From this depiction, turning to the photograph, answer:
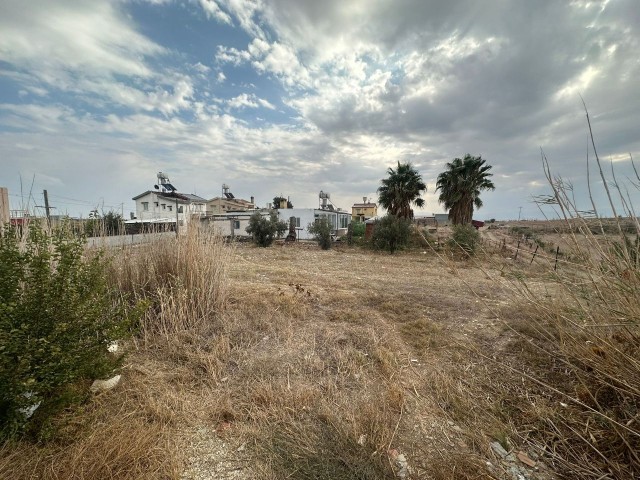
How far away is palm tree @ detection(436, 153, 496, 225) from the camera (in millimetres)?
16781

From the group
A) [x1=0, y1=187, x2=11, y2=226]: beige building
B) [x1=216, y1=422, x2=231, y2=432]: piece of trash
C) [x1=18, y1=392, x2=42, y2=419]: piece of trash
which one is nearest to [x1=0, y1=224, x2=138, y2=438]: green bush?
[x1=18, y1=392, x2=42, y2=419]: piece of trash

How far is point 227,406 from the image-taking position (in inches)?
83.7

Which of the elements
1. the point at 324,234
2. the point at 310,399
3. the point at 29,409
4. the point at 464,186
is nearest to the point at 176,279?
the point at 29,409

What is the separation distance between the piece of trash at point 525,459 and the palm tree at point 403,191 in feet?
55.7

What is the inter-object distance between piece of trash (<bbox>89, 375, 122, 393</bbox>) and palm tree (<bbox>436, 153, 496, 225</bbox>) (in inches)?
708

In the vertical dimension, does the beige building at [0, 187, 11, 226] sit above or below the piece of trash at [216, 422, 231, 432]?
above

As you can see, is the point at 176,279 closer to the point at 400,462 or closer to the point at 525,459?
the point at 400,462

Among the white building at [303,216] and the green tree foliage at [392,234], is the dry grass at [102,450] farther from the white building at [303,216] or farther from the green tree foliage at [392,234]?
the white building at [303,216]

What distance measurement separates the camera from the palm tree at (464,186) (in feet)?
55.1

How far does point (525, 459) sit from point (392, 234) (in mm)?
14328

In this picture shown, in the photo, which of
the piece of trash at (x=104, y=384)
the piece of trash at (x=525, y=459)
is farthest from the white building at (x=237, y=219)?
the piece of trash at (x=525, y=459)

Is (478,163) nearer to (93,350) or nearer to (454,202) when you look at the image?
(454,202)

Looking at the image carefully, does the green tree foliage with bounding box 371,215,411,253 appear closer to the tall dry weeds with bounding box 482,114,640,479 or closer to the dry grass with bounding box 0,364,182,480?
the tall dry weeds with bounding box 482,114,640,479

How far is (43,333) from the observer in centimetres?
157
